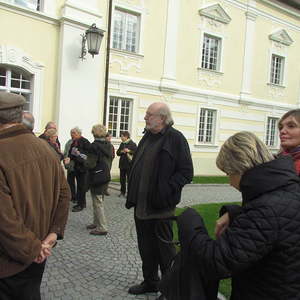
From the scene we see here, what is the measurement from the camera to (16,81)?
36.4 ft

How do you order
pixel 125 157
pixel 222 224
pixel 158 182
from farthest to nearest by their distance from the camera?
pixel 125 157
pixel 158 182
pixel 222 224

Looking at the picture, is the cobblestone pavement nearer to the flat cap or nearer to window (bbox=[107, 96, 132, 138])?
the flat cap

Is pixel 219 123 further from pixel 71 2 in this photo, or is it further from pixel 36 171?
pixel 36 171

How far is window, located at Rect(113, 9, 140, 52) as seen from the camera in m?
13.6

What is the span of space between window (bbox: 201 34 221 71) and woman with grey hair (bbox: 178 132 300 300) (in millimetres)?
15454

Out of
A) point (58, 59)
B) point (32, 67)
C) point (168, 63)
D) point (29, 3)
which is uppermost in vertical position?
point (29, 3)

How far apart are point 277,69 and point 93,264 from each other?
18021 millimetres

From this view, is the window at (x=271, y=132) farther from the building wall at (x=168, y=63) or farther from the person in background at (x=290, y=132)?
the person in background at (x=290, y=132)

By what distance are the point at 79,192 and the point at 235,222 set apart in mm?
6389

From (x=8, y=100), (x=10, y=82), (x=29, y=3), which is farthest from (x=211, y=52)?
(x=8, y=100)

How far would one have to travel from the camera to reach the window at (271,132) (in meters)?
19.7

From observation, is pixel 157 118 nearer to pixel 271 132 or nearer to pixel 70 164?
pixel 70 164

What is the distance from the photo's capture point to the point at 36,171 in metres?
2.05

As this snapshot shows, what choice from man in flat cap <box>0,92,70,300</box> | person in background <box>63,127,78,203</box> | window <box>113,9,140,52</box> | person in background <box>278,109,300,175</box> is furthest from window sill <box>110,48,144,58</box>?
man in flat cap <box>0,92,70,300</box>
